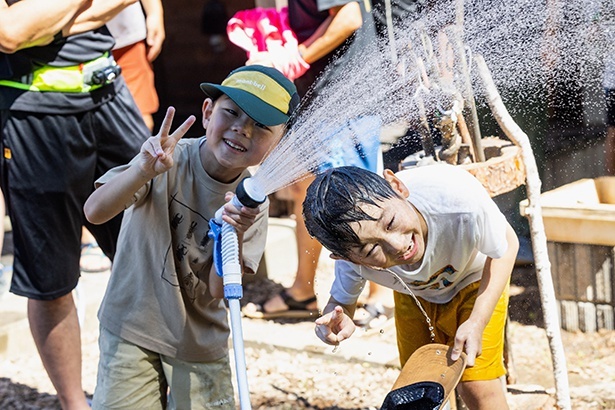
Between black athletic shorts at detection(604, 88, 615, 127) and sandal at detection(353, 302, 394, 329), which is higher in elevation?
black athletic shorts at detection(604, 88, 615, 127)

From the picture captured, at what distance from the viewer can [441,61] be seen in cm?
314

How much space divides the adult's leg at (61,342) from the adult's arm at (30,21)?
36.3 inches

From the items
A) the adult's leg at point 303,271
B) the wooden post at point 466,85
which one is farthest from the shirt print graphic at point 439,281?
the adult's leg at point 303,271

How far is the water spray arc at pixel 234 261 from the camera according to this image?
6.94 ft

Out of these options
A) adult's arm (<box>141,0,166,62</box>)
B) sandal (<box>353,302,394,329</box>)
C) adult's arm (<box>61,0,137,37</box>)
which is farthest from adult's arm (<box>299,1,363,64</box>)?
sandal (<box>353,302,394,329</box>)

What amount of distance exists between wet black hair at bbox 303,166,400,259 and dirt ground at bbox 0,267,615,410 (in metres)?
1.54

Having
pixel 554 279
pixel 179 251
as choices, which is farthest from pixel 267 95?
pixel 554 279

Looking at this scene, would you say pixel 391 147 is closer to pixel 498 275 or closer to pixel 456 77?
pixel 456 77

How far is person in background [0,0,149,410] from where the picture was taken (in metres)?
3.18

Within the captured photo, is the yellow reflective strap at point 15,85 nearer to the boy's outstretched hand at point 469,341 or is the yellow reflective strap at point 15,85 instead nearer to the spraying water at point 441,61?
the spraying water at point 441,61

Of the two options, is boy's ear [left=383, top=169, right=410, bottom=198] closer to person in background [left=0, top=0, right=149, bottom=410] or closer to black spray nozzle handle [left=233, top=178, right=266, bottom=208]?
black spray nozzle handle [left=233, top=178, right=266, bottom=208]

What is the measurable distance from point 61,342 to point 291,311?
4.85 feet

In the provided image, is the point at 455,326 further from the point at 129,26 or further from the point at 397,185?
the point at 129,26

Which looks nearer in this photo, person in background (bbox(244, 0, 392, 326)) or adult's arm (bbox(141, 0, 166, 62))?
person in background (bbox(244, 0, 392, 326))
